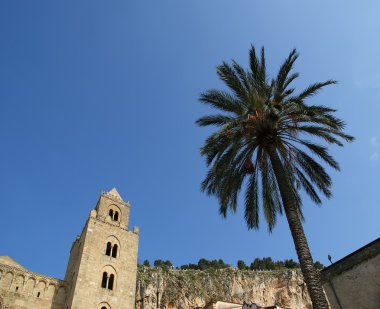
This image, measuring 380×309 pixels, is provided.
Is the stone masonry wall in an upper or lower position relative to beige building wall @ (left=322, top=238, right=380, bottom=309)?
upper

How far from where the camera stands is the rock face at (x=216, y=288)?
57.1m

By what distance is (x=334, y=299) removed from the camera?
14.8 meters

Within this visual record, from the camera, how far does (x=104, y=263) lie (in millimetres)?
28438

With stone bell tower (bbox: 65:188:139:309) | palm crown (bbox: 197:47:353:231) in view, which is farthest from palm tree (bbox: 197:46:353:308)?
stone bell tower (bbox: 65:188:139:309)

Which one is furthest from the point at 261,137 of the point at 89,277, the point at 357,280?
the point at 89,277

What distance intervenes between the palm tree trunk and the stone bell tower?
19.9 meters

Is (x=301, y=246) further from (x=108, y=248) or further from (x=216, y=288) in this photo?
(x=216, y=288)

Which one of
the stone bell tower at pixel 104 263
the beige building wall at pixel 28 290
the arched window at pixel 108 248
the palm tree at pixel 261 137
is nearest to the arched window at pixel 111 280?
the stone bell tower at pixel 104 263

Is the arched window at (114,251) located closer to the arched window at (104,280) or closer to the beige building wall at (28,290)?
the arched window at (104,280)

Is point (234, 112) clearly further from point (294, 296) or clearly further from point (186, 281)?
point (294, 296)

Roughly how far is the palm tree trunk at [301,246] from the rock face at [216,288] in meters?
48.9

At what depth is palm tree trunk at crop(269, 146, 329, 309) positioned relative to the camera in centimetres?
998

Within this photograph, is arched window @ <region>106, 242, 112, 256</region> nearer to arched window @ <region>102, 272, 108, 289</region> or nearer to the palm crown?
arched window @ <region>102, 272, 108, 289</region>

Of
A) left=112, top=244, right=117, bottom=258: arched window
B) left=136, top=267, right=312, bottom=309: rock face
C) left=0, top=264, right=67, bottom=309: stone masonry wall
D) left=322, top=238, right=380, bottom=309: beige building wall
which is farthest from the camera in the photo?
left=136, top=267, right=312, bottom=309: rock face
